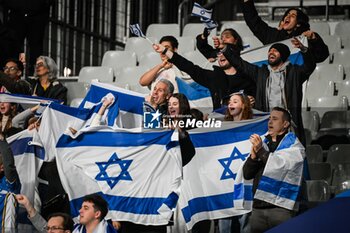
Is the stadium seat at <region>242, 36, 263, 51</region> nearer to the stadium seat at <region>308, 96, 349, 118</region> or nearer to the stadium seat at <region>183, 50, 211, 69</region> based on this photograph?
the stadium seat at <region>183, 50, 211, 69</region>

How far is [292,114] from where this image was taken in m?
10.5

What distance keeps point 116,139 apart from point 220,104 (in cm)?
108

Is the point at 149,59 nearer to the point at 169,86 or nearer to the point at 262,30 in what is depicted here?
the point at 262,30

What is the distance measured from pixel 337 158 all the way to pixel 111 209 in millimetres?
2348

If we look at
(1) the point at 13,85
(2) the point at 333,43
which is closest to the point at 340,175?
(1) the point at 13,85

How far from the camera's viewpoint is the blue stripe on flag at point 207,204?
384 inches

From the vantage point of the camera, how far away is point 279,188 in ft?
31.1

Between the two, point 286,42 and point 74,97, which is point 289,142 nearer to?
point 286,42

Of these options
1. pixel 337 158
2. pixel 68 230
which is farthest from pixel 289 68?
pixel 68 230

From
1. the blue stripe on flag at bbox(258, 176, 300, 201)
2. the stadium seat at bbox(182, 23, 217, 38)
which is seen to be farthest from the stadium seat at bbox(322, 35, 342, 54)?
the blue stripe on flag at bbox(258, 176, 300, 201)

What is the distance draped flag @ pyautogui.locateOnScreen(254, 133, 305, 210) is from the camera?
9.46 meters

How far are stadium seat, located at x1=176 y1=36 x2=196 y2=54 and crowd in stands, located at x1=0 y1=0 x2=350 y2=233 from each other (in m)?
2.15

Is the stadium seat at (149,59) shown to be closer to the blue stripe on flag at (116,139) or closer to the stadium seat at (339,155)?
the stadium seat at (339,155)

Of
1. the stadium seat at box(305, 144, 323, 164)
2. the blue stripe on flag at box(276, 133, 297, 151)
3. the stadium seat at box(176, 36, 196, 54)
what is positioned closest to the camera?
the blue stripe on flag at box(276, 133, 297, 151)
